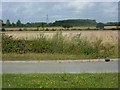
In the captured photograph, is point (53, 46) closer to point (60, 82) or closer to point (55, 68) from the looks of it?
point (55, 68)

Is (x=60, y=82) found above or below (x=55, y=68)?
above

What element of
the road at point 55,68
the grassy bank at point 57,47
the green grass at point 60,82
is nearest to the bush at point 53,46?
the grassy bank at point 57,47

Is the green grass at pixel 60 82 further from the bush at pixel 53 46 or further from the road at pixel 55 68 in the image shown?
the bush at pixel 53 46

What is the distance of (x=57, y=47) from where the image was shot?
1330cm

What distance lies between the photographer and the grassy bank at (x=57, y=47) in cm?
1288

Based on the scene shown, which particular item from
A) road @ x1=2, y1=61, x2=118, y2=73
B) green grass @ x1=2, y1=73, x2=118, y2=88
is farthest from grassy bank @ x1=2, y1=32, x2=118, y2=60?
green grass @ x1=2, y1=73, x2=118, y2=88

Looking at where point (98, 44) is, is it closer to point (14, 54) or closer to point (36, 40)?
point (36, 40)

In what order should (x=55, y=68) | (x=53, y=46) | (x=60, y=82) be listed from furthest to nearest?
(x=53, y=46) < (x=55, y=68) < (x=60, y=82)

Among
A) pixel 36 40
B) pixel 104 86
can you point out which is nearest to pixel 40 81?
pixel 104 86

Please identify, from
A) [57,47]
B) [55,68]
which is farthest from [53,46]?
[55,68]

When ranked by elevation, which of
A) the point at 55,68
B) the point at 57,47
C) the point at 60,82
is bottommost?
the point at 55,68

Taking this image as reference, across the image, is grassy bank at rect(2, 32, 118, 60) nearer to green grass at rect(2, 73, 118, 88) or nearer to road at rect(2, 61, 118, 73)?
road at rect(2, 61, 118, 73)

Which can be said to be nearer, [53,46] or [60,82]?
[60,82]

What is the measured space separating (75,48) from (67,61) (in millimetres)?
2508
